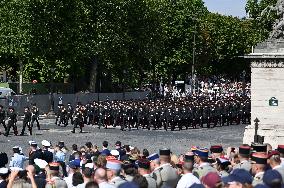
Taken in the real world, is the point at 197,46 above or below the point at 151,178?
above

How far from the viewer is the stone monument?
28.7m

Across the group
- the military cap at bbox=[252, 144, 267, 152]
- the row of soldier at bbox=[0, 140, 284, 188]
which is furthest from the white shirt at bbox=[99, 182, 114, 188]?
the military cap at bbox=[252, 144, 267, 152]

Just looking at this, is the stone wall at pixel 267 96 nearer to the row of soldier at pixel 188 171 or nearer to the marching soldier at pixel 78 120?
the row of soldier at pixel 188 171

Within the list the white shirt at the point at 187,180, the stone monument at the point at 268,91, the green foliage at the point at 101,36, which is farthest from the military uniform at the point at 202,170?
the green foliage at the point at 101,36

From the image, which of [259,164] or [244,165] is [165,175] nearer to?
[259,164]

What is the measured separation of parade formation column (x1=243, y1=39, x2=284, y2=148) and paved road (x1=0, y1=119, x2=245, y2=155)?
413 centimetres

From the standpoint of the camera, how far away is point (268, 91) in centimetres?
2930

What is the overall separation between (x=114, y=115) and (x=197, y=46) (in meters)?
43.6

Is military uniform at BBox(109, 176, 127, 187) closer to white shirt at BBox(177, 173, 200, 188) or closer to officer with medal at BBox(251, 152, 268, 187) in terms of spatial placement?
white shirt at BBox(177, 173, 200, 188)

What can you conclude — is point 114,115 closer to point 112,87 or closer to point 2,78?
point 112,87

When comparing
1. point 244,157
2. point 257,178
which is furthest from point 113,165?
point 244,157

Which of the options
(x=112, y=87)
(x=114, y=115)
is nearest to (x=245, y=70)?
(x=112, y=87)

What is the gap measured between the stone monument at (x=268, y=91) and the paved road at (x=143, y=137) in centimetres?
412

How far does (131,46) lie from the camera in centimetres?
6556
